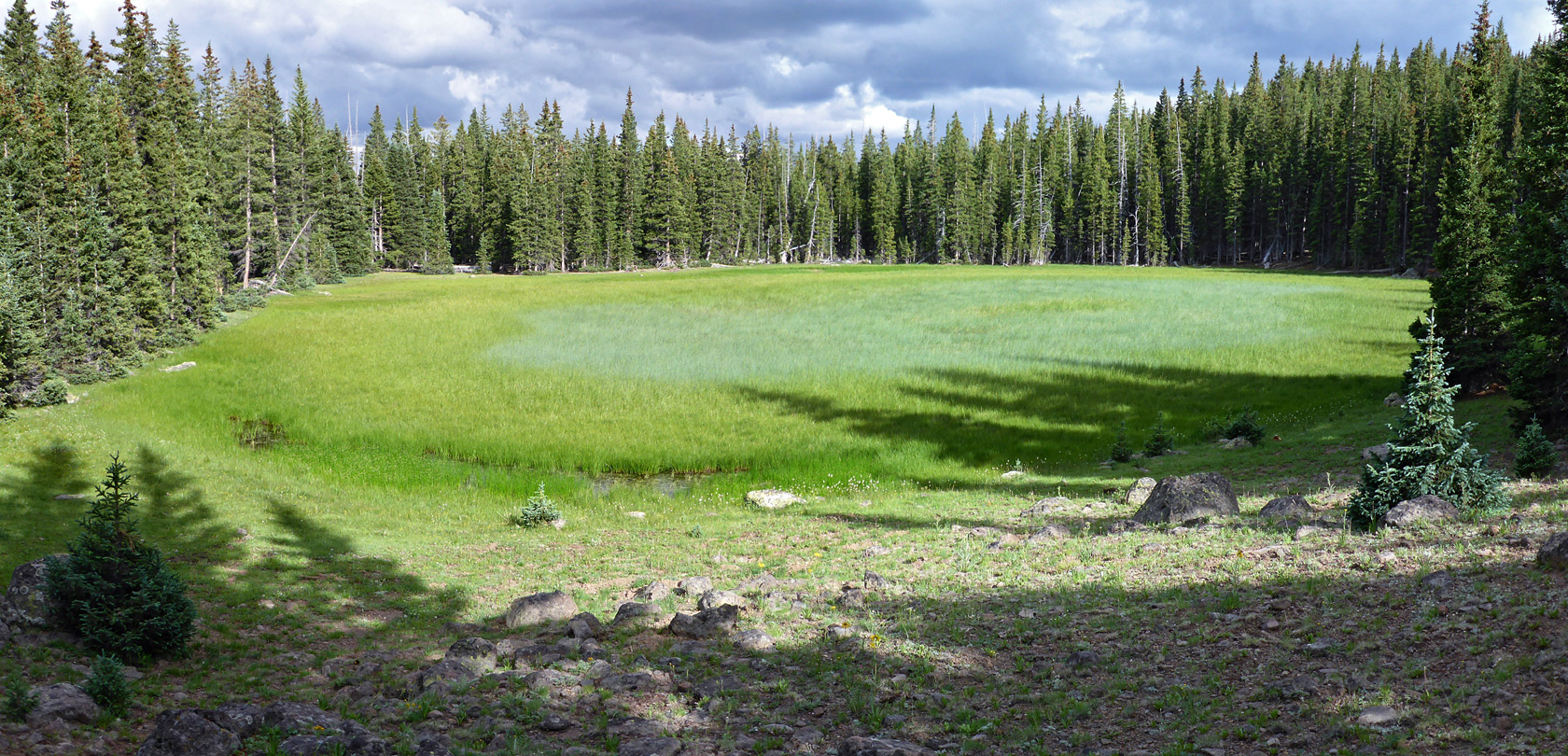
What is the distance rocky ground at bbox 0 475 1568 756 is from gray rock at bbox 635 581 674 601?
8 cm

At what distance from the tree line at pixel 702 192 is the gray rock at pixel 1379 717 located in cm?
1517

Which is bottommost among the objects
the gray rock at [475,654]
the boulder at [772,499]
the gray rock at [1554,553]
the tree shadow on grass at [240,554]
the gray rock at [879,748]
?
the boulder at [772,499]

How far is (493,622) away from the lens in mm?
10922

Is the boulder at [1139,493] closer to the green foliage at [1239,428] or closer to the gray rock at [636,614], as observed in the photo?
the green foliage at [1239,428]

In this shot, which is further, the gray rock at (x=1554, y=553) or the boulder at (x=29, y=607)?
the boulder at (x=29, y=607)

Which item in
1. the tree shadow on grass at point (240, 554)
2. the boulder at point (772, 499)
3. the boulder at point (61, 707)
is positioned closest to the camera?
the boulder at point (61, 707)

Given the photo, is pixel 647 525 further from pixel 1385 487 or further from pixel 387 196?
pixel 387 196

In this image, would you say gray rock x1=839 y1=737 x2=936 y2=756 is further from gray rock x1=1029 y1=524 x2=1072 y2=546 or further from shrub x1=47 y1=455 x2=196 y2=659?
shrub x1=47 y1=455 x2=196 y2=659

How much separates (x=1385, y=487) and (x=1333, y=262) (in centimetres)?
10625

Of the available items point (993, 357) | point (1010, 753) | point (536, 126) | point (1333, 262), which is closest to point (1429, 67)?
point (1333, 262)

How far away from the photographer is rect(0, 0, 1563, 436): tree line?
27016 mm

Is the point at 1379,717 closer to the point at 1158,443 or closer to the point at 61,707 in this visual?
the point at 61,707

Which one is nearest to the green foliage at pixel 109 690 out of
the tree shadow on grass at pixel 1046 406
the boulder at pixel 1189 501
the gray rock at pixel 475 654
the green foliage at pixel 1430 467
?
the gray rock at pixel 475 654

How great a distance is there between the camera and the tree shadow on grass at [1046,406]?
23750 millimetres
